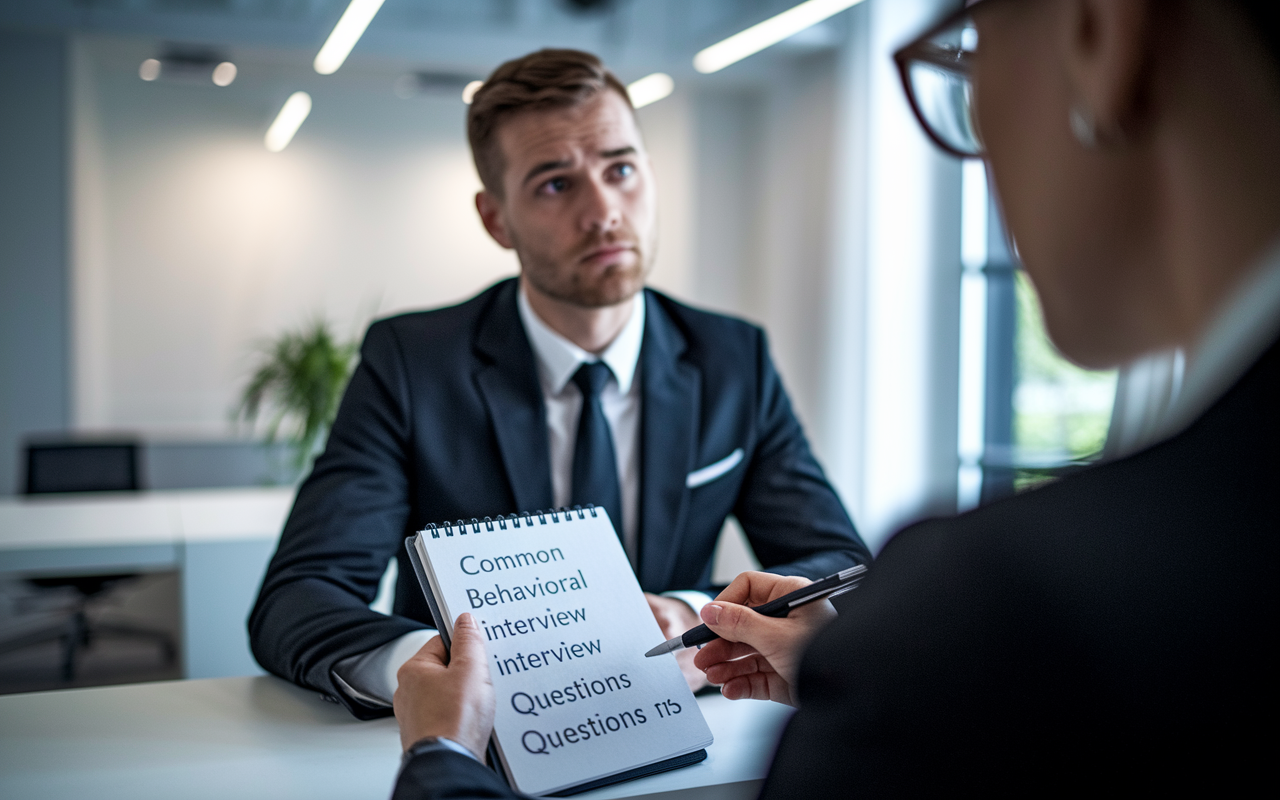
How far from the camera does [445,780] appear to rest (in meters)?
0.67

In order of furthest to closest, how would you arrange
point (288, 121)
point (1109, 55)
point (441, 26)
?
point (288, 121) → point (441, 26) → point (1109, 55)

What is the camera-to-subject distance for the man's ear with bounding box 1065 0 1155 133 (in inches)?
18.7

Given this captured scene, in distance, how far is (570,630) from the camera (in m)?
0.96

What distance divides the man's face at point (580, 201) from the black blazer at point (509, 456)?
128mm

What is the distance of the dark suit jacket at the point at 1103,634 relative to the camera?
1.64 feet

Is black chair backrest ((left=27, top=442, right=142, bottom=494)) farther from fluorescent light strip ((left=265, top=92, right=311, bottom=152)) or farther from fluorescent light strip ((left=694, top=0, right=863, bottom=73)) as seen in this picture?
fluorescent light strip ((left=694, top=0, right=863, bottom=73))

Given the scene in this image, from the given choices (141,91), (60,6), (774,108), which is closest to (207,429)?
(141,91)

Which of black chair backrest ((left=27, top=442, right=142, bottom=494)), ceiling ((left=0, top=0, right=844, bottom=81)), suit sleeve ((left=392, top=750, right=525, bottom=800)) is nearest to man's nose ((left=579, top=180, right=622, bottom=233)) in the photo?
suit sleeve ((left=392, top=750, right=525, bottom=800))

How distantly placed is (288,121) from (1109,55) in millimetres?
6959

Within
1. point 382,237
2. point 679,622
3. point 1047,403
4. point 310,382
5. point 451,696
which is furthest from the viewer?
point 382,237

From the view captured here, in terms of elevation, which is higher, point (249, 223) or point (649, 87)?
point (649, 87)

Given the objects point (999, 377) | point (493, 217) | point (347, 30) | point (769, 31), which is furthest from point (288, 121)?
point (493, 217)

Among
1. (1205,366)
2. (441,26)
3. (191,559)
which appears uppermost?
(441,26)

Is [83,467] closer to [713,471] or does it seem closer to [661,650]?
[713,471]
